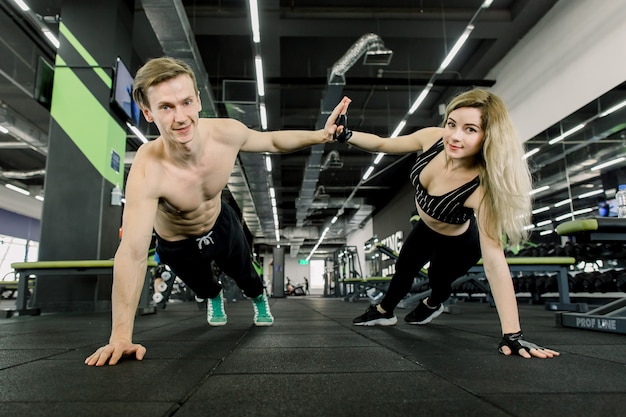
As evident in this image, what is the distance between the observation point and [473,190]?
187 centimetres

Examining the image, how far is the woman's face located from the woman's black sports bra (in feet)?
0.50

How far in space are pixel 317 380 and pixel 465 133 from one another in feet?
3.94

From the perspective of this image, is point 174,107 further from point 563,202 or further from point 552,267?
point 563,202

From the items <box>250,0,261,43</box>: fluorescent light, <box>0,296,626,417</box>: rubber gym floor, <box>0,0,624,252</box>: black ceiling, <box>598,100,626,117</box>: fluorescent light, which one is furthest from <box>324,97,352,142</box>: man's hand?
<box>598,100,626,117</box>: fluorescent light

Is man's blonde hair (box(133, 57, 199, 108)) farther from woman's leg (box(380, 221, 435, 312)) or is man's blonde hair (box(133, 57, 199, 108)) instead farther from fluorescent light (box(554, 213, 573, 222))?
fluorescent light (box(554, 213, 573, 222))

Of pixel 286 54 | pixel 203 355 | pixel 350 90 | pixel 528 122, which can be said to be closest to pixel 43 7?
Result: pixel 286 54

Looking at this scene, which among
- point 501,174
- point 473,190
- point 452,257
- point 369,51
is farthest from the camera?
point 369,51

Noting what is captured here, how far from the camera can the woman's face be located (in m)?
1.76

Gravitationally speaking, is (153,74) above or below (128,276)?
above

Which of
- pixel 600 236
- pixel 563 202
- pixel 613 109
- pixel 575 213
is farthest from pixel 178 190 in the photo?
pixel 563 202

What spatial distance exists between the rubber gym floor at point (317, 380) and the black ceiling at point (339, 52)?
4.67m

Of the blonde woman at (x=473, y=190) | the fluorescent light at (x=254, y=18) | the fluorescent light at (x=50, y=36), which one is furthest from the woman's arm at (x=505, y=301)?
the fluorescent light at (x=50, y=36)

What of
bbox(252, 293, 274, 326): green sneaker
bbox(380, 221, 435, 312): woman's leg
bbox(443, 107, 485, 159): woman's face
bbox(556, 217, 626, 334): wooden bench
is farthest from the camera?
bbox(252, 293, 274, 326): green sneaker

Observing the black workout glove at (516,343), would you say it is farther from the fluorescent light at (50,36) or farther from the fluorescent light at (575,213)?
the fluorescent light at (50,36)
